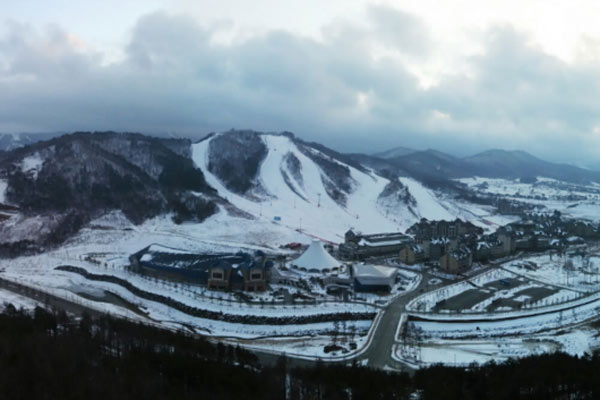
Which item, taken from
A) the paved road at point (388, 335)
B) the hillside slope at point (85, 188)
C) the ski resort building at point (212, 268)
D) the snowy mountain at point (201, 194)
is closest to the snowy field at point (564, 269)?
the paved road at point (388, 335)

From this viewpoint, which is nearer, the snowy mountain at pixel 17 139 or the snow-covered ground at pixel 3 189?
the snow-covered ground at pixel 3 189

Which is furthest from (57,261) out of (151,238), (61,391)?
(61,391)

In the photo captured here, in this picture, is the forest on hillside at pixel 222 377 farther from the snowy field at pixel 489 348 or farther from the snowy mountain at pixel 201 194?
the snowy mountain at pixel 201 194

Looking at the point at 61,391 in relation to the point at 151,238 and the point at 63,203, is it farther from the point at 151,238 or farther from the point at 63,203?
the point at 63,203

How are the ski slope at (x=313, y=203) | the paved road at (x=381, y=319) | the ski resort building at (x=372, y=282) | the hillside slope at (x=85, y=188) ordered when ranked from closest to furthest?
the paved road at (x=381, y=319) < the ski resort building at (x=372, y=282) < the hillside slope at (x=85, y=188) < the ski slope at (x=313, y=203)

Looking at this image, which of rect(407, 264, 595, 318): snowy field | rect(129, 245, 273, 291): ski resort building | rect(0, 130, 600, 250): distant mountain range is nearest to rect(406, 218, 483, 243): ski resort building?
rect(0, 130, 600, 250): distant mountain range

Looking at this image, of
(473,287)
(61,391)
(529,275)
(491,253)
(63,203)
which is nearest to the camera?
(61,391)

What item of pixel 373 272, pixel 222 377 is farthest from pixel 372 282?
pixel 222 377
